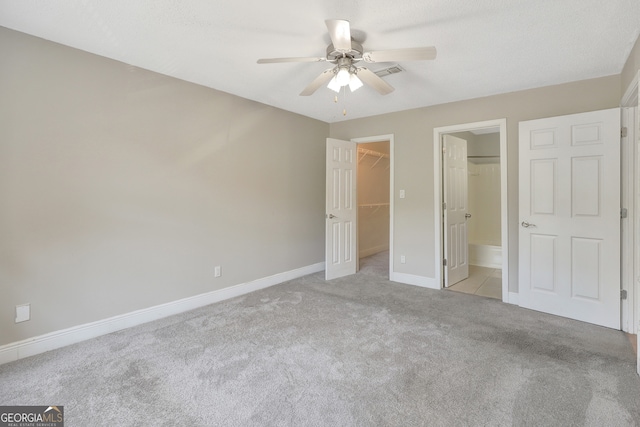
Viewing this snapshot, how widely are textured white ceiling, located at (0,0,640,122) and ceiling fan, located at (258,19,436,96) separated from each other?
0.16 m

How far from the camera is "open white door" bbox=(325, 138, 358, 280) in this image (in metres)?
4.26

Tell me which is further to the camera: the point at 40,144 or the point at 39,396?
the point at 40,144

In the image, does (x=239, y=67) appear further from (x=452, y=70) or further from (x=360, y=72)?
(x=452, y=70)

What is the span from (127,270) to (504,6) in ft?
11.7

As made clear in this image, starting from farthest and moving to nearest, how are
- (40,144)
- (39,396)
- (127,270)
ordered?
(127,270) → (40,144) → (39,396)

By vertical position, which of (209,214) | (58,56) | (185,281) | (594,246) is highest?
(58,56)

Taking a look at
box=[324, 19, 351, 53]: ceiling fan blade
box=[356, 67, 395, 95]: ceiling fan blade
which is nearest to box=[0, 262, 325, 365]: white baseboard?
box=[356, 67, 395, 95]: ceiling fan blade

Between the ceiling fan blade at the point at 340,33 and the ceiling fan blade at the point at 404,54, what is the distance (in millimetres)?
185

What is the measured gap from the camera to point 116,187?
2635mm

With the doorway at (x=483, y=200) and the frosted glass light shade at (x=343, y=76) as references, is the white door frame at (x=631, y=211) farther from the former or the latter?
the frosted glass light shade at (x=343, y=76)

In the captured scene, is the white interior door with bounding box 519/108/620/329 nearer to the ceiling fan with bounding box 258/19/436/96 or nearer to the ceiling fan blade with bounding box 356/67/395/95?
the ceiling fan blade with bounding box 356/67/395/95

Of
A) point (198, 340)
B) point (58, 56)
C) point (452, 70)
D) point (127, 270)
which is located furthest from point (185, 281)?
point (452, 70)

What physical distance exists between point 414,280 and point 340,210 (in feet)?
4.72

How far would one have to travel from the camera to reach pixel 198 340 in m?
2.46
